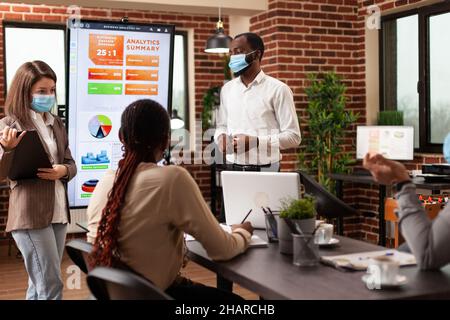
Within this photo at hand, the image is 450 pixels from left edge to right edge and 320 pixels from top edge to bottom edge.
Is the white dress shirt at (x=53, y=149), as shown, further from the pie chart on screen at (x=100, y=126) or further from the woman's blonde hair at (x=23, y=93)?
the pie chart on screen at (x=100, y=126)

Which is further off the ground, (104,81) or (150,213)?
(104,81)

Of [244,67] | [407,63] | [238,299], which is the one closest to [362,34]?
[407,63]

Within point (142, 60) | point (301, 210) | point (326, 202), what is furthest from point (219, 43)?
point (301, 210)

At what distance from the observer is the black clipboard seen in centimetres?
291

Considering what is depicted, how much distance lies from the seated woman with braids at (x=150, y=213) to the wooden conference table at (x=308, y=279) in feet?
0.38

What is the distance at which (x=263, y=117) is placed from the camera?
382 centimetres

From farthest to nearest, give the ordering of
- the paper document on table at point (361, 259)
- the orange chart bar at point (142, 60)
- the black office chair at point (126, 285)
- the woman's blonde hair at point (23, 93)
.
A: the orange chart bar at point (142, 60)
the woman's blonde hair at point (23, 93)
the paper document on table at point (361, 259)
the black office chair at point (126, 285)

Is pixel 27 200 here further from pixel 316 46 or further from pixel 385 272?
pixel 316 46

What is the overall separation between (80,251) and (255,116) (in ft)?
5.81

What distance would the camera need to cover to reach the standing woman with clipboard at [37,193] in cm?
296

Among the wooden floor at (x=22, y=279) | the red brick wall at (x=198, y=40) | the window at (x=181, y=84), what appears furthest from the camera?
the window at (x=181, y=84)

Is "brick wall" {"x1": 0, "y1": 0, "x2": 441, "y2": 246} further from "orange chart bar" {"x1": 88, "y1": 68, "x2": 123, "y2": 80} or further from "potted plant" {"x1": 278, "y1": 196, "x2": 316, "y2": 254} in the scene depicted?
"potted plant" {"x1": 278, "y1": 196, "x2": 316, "y2": 254}

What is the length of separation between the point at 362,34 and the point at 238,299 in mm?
4631

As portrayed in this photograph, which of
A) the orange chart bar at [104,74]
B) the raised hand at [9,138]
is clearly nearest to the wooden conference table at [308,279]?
the raised hand at [9,138]
